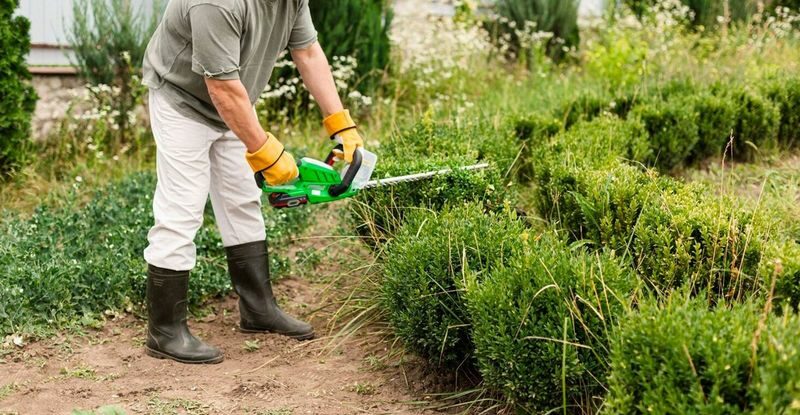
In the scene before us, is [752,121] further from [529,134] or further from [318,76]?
[318,76]

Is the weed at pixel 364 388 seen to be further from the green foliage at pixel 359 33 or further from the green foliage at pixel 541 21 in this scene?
the green foliage at pixel 541 21

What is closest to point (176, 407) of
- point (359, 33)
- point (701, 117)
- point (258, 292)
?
point (258, 292)

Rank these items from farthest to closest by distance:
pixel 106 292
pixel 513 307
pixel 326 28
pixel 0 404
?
pixel 326 28
pixel 106 292
pixel 0 404
pixel 513 307

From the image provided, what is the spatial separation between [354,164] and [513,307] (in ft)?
3.32

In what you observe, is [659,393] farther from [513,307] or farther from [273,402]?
[273,402]

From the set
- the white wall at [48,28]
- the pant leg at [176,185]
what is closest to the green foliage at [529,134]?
the pant leg at [176,185]

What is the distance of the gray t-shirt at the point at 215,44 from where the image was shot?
132 inches

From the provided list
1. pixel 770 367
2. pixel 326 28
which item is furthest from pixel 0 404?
pixel 326 28

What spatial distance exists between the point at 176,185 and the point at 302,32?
834mm

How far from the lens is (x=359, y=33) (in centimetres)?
745

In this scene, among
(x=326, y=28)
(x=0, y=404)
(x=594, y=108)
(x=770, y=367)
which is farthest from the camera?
(x=326, y=28)

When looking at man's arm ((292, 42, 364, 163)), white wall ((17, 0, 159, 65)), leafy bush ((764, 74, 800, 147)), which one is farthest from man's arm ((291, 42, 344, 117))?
white wall ((17, 0, 159, 65))

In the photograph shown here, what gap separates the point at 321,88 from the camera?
13.1ft

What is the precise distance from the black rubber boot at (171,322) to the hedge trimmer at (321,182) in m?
0.54
